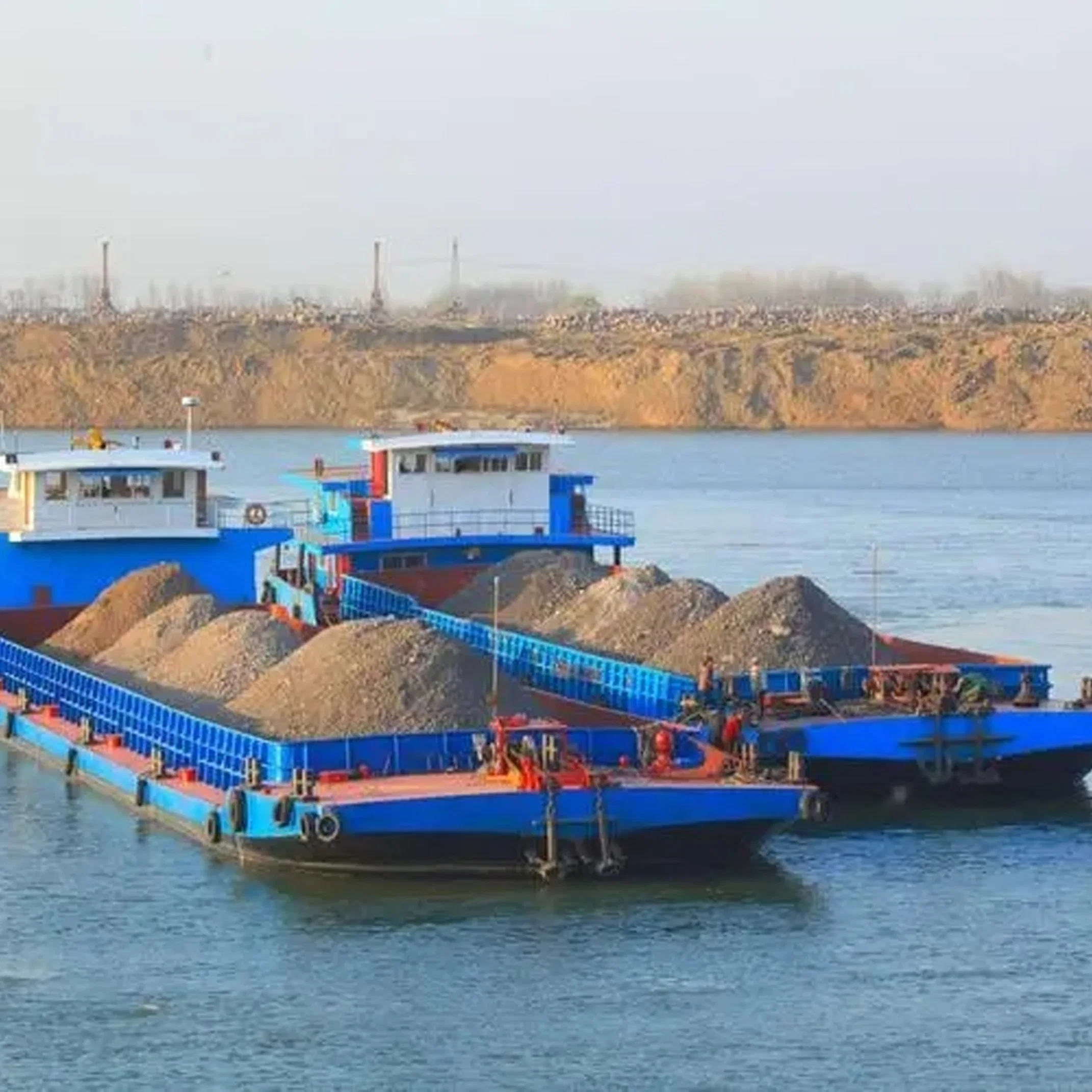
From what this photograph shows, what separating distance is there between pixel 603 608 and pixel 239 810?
34.2 feet

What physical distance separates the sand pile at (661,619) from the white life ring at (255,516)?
702cm

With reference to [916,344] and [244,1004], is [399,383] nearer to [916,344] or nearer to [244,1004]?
[916,344]

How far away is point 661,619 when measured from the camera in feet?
113

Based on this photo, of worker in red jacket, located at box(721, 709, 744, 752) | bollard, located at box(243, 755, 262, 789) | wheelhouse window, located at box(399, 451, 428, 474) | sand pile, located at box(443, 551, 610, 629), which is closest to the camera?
bollard, located at box(243, 755, 262, 789)

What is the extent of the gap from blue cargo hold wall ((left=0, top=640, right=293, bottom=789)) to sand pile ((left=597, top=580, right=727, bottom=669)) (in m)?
5.92

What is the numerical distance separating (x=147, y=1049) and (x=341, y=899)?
14.6ft

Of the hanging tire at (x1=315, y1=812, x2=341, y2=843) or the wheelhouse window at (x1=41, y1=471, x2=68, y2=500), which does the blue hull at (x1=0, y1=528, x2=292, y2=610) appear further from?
the hanging tire at (x1=315, y1=812, x2=341, y2=843)

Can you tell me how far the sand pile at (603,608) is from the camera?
3531 cm

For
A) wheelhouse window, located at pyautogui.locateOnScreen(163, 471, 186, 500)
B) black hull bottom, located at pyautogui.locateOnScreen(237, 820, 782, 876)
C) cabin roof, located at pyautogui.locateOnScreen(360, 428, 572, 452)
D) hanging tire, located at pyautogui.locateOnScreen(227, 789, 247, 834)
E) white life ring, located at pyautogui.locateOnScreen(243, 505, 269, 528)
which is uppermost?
cabin roof, located at pyautogui.locateOnScreen(360, 428, 572, 452)

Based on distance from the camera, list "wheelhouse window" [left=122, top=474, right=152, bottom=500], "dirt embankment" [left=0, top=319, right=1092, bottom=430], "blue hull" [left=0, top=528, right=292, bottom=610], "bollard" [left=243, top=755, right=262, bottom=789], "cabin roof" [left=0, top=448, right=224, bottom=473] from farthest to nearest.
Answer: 1. "dirt embankment" [left=0, top=319, right=1092, bottom=430]
2. "wheelhouse window" [left=122, top=474, right=152, bottom=500]
3. "blue hull" [left=0, top=528, right=292, bottom=610]
4. "cabin roof" [left=0, top=448, right=224, bottom=473]
5. "bollard" [left=243, top=755, right=262, bottom=789]

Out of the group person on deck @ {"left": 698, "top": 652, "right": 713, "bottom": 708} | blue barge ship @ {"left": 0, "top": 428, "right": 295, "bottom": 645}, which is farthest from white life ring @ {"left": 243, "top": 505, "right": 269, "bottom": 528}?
person on deck @ {"left": 698, "top": 652, "right": 713, "bottom": 708}

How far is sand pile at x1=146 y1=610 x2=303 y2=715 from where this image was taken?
3105 cm

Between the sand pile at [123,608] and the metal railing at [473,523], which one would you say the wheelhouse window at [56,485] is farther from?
the metal railing at [473,523]

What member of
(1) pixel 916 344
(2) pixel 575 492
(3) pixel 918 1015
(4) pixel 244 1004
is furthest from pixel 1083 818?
(1) pixel 916 344
